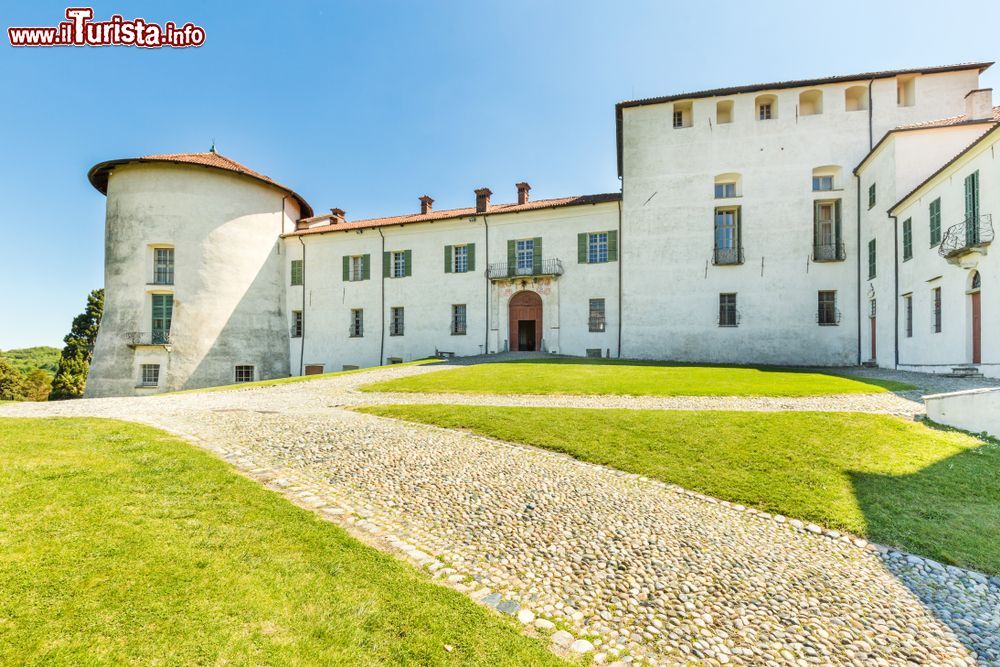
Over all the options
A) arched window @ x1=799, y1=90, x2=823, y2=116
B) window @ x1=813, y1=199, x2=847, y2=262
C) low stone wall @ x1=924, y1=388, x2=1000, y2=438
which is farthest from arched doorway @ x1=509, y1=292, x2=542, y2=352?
low stone wall @ x1=924, y1=388, x2=1000, y2=438

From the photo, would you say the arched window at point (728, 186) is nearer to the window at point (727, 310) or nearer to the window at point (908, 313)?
the window at point (727, 310)

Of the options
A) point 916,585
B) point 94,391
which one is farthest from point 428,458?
point 94,391

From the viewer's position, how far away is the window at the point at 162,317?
2578cm

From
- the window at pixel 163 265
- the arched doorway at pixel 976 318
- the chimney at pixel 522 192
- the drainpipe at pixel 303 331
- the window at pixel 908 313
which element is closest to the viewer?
the arched doorway at pixel 976 318

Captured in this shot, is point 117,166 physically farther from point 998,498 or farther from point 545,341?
point 998,498

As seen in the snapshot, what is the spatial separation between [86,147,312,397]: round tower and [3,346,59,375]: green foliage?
182 ft

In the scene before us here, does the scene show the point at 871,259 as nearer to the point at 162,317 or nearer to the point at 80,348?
the point at 162,317

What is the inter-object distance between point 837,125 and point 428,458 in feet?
82.9

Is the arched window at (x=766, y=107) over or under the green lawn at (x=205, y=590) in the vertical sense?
over

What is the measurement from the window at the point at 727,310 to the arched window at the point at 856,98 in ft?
33.4

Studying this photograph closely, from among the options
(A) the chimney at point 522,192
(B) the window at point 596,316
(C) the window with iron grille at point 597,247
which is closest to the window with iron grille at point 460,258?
(A) the chimney at point 522,192

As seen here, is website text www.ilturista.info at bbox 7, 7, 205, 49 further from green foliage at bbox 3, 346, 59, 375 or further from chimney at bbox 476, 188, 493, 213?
green foliage at bbox 3, 346, 59, 375

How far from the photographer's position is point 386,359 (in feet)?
92.9

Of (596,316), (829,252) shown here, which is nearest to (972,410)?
(829,252)
